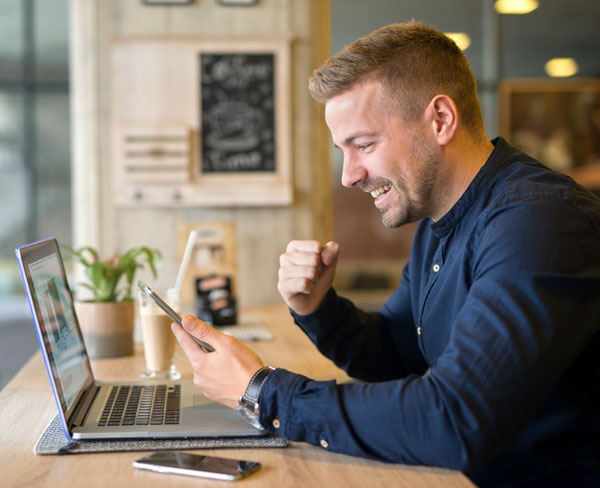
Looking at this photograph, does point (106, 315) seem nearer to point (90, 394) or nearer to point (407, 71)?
point (90, 394)

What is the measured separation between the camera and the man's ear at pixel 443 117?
1.21 meters

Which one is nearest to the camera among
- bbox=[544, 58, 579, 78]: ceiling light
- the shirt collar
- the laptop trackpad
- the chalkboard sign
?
the laptop trackpad

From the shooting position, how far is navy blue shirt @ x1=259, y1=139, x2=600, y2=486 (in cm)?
84

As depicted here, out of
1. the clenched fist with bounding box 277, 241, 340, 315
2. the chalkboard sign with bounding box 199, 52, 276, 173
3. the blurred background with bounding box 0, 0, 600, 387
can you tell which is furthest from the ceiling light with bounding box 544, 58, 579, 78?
the clenched fist with bounding box 277, 241, 340, 315

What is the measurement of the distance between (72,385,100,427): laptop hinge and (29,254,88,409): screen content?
2 centimetres

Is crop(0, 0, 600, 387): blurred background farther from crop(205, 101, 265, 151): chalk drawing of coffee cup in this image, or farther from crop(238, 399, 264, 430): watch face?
crop(238, 399, 264, 430): watch face

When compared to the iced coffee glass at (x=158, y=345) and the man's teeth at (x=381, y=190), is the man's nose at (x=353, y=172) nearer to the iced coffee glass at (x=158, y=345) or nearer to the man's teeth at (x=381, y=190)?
the man's teeth at (x=381, y=190)

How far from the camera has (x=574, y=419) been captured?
1.04 meters

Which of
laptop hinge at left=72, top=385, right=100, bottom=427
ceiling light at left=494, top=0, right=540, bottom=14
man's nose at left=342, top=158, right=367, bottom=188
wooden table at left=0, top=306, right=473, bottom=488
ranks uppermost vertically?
ceiling light at left=494, top=0, right=540, bottom=14

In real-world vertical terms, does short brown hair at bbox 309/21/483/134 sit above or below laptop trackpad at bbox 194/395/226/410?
above

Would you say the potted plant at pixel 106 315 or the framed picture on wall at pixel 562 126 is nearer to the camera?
the potted plant at pixel 106 315

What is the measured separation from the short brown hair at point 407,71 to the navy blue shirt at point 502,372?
0.48 ft

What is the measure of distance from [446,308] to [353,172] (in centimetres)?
30

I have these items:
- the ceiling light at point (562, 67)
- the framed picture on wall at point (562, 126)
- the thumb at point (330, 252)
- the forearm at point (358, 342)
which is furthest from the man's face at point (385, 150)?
the ceiling light at point (562, 67)
